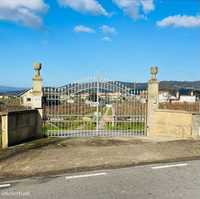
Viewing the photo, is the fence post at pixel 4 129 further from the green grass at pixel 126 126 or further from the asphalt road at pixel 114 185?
the green grass at pixel 126 126

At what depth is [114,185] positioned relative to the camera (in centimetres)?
520

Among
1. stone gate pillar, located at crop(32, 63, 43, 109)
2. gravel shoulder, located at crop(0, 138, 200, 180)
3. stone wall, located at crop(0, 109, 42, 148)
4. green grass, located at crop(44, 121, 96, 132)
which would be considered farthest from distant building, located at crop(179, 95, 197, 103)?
stone wall, located at crop(0, 109, 42, 148)

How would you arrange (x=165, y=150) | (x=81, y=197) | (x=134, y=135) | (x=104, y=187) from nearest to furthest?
(x=81, y=197)
(x=104, y=187)
(x=165, y=150)
(x=134, y=135)

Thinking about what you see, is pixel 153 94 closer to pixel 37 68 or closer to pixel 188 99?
pixel 188 99

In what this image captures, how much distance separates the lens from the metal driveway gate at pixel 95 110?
10.6 m

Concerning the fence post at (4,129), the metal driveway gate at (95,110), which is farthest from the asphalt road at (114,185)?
the metal driveway gate at (95,110)

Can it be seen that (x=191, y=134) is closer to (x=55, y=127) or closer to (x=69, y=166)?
(x=55, y=127)

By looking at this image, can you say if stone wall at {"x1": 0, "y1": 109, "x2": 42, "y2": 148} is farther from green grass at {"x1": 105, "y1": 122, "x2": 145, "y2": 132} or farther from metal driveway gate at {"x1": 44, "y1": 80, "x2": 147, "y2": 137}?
green grass at {"x1": 105, "y1": 122, "x2": 145, "y2": 132}

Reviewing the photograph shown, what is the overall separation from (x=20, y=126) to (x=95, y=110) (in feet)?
10.1

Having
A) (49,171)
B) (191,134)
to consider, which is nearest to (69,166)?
(49,171)

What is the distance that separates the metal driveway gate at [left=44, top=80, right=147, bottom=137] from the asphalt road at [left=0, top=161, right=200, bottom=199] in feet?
16.0

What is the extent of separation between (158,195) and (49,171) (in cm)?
250

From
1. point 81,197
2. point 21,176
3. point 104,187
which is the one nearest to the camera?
point 81,197

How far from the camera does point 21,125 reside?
30.6ft
